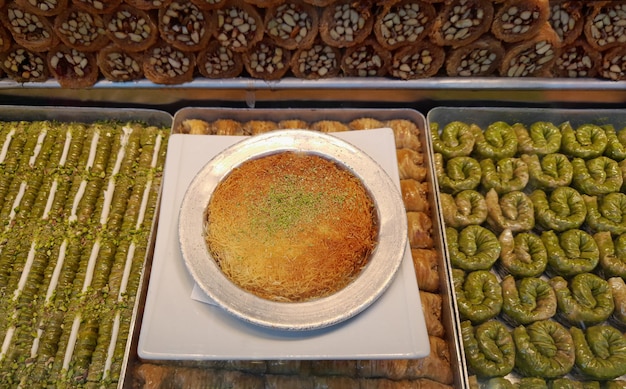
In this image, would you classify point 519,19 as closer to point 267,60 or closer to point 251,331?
point 267,60

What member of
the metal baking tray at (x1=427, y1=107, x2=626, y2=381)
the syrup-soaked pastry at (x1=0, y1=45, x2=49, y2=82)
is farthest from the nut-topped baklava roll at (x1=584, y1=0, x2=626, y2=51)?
the syrup-soaked pastry at (x1=0, y1=45, x2=49, y2=82)

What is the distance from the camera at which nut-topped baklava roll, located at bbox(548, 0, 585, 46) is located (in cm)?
286

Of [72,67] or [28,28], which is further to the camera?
[72,67]

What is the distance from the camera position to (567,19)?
2.93 meters

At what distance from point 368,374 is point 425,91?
6.77 feet

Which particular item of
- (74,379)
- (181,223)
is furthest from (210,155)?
(74,379)

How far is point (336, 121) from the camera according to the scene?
3184mm

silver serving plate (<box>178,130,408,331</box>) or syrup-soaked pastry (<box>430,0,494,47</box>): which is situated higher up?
syrup-soaked pastry (<box>430,0,494,47</box>)

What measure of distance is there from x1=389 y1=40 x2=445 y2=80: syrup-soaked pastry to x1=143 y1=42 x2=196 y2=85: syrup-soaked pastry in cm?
144

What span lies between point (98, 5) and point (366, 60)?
1.77 metres

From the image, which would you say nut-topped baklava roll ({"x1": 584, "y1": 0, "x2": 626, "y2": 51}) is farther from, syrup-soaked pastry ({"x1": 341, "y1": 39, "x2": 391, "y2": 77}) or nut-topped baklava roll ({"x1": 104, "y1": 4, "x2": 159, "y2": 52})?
nut-topped baklava roll ({"x1": 104, "y1": 4, "x2": 159, "y2": 52})

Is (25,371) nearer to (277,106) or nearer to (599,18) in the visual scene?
(277,106)

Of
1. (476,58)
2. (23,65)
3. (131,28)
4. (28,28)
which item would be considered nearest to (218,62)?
(131,28)

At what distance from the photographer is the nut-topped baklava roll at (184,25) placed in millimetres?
2770
